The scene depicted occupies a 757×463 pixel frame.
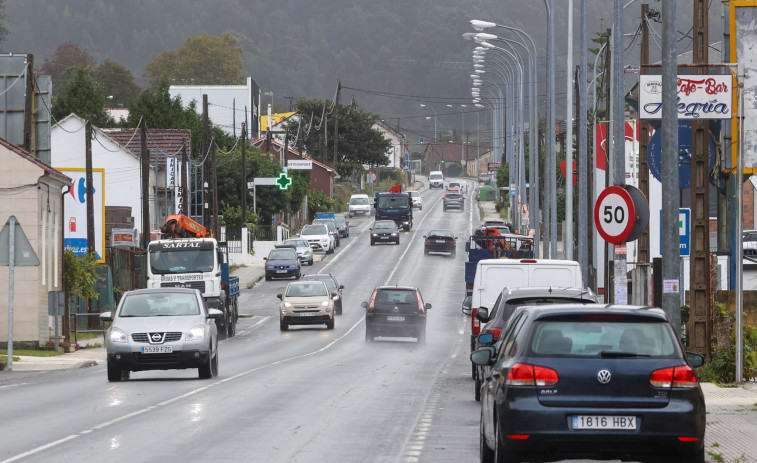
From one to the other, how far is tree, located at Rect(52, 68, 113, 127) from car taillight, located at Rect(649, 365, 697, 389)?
3724 inches

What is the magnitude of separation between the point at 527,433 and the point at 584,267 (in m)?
22.9

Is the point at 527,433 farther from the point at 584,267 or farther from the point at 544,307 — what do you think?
the point at 584,267

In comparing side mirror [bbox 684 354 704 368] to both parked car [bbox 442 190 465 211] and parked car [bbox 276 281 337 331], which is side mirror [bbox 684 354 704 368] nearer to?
parked car [bbox 276 281 337 331]

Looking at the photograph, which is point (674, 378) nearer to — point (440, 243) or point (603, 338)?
point (603, 338)

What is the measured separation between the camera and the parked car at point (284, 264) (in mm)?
66062

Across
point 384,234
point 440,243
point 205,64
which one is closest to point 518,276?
point 440,243

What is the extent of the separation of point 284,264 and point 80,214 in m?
18.7

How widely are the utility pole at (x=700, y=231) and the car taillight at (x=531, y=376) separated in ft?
39.7

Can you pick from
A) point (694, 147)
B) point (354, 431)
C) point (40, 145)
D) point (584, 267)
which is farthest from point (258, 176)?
point (354, 431)

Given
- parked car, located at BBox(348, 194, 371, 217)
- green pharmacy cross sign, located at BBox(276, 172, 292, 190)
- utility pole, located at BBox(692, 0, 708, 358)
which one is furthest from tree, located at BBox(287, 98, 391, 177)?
utility pole, located at BBox(692, 0, 708, 358)

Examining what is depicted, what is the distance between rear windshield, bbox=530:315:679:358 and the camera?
1045cm

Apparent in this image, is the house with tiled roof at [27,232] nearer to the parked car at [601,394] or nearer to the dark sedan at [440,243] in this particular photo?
the parked car at [601,394]

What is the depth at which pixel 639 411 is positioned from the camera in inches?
403

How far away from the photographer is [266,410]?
57.4ft
